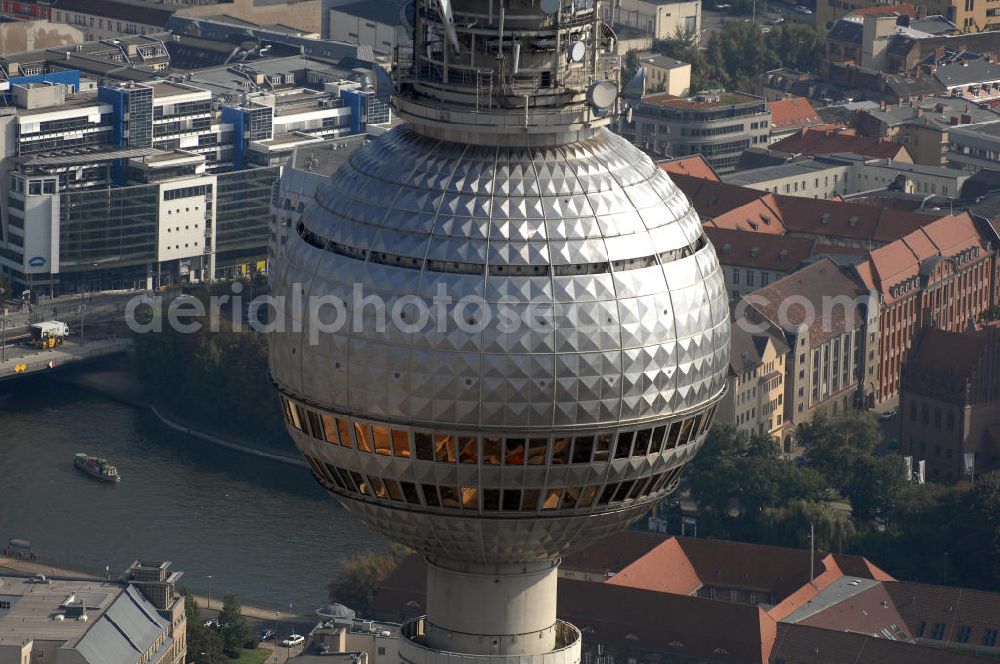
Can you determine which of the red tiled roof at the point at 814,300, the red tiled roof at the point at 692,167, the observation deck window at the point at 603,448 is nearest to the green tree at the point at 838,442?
the red tiled roof at the point at 814,300

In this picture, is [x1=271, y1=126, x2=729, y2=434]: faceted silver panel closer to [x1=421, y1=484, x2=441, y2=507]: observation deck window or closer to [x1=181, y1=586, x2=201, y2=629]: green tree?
[x1=421, y1=484, x2=441, y2=507]: observation deck window

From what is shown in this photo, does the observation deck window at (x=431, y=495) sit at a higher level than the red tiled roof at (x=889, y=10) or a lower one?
higher

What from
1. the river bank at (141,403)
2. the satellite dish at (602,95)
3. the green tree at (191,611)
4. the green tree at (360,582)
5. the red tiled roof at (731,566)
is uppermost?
the satellite dish at (602,95)

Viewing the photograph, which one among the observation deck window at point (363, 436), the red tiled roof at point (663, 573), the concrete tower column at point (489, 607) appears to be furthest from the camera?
the red tiled roof at point (663, 573)

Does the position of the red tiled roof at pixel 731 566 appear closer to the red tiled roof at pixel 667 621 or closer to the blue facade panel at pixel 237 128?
the red tiled roof at pixel 667 621

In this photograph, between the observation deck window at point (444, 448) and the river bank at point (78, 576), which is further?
the river bank at point (78, 576)

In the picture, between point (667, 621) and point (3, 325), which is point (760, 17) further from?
point (667, 621)
